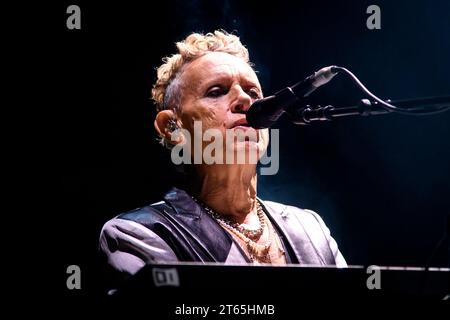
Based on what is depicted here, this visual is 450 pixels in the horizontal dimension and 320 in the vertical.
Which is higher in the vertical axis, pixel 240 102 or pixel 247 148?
pixel 240 102

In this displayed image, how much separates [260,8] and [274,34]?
0.15m

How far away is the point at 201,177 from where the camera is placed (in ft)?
8.84

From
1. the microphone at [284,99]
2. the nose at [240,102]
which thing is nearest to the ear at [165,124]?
the nose at [240,102]

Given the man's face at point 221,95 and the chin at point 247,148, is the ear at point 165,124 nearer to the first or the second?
the man's face at point 221,95

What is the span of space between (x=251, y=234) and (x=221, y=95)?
1.96ft

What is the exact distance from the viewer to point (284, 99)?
1897mm

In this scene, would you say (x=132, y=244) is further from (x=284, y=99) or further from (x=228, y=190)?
(x=284, y=99)

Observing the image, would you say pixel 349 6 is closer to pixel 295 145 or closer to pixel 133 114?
pixel 295 145

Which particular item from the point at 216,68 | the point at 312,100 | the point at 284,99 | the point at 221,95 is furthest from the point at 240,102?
the point at 312,100

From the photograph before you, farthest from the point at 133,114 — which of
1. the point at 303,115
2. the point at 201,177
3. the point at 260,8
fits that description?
the point at 303,115

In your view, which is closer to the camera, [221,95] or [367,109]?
[367,109]

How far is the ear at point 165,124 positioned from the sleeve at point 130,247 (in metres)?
Answer: 0.54

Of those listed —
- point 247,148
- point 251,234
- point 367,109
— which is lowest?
point 251,234

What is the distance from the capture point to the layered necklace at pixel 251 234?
2.52 m
